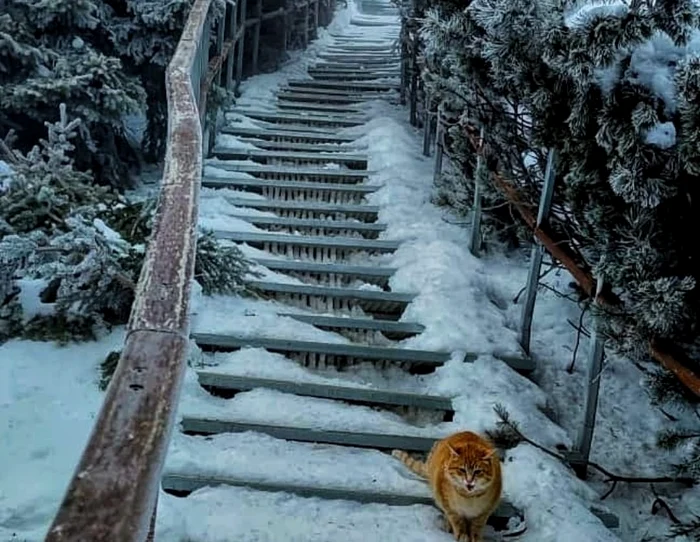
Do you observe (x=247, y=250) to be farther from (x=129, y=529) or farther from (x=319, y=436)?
(x=129, y=529)

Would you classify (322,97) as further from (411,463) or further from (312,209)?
(411,463)

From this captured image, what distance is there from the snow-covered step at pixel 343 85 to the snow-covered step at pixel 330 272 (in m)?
4.90

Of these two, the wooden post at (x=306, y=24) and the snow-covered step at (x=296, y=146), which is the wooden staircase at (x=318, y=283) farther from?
the wooden post at (x=306, y=24)

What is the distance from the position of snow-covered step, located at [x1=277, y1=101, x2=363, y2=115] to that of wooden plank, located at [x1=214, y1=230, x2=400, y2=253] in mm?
3352

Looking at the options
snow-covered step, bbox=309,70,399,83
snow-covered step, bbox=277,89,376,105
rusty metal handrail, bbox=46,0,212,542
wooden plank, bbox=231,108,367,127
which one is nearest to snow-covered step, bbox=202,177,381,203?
wooden plank, bbox=231,108,367,127

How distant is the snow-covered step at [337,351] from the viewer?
145 inches

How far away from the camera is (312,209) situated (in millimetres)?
5508

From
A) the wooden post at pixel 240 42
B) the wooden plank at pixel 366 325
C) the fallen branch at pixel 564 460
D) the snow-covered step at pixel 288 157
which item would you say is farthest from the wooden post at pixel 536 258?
the wooden post at pixel 240 42

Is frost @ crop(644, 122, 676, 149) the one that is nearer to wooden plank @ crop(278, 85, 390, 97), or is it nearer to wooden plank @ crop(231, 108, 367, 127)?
wooden plank @ crop(231, 108, 367, 127)

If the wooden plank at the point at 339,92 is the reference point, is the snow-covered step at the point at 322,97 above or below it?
below

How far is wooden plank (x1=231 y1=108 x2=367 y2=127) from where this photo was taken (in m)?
7.53

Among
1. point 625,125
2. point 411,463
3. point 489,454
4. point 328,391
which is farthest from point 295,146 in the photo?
point 625,125

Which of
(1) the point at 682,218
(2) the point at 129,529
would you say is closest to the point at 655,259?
(1) the point at 682,218

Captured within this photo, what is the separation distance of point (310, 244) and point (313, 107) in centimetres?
360
